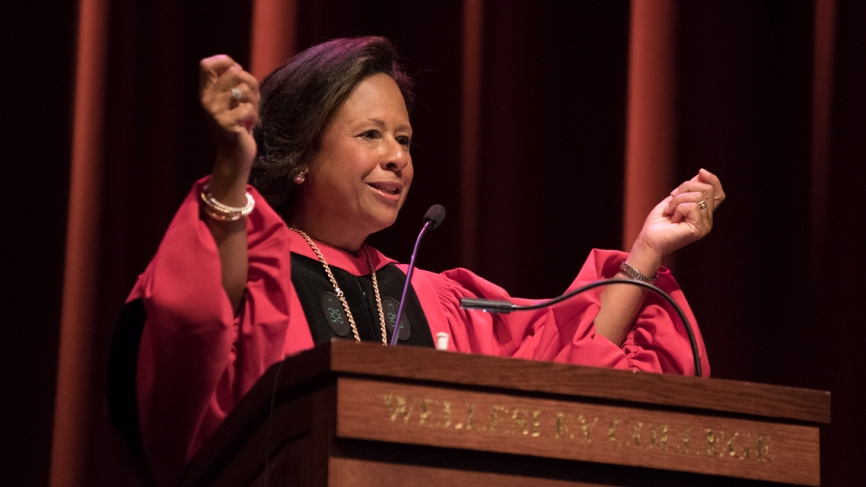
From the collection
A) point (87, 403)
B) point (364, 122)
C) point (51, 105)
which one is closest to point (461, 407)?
point (364, 122)

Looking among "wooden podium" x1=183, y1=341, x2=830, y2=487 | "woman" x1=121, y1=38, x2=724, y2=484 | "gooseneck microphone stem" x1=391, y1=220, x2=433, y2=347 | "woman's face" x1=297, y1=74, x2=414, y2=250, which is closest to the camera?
"wooden podium" x1=183, y1=341, x2=830, y2=487

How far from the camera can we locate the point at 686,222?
70.2 inches

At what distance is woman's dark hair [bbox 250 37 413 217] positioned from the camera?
1862mm

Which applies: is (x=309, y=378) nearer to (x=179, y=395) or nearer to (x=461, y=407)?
(x=461, y=407)

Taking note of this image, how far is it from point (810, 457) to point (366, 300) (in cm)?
87

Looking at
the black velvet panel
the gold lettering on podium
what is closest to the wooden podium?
the gold lettering on podium

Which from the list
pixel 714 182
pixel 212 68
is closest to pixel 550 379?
pixel 212 68

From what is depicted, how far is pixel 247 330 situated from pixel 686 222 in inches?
31.3

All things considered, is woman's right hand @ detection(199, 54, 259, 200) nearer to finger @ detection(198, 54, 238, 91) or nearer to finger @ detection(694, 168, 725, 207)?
finger @ detection(198, 54, 238, 91)

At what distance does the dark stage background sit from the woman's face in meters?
0.40

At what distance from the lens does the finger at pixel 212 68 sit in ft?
4.12

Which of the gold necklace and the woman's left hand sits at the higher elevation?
the woman's left hand

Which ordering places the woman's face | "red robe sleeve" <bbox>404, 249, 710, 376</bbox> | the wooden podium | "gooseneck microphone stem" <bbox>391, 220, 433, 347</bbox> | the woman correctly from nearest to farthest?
the wooden podium < the woman < "gooseneck microphone stem" <bbox>391, 220, 433, 347</bbox> < "red robe sleeve" <bbox>404, 249, 710, 376</bbox> < the woman's face

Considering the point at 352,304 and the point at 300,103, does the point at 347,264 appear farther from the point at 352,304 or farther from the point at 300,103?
the point at 300,103
